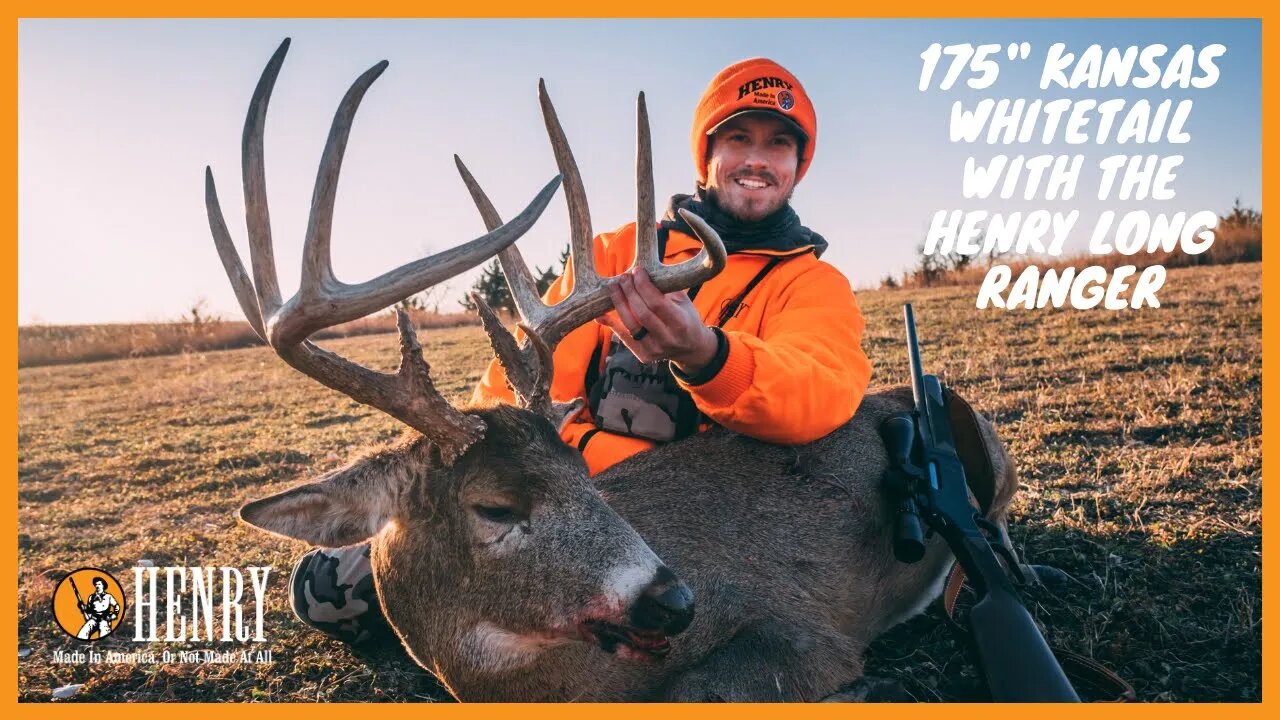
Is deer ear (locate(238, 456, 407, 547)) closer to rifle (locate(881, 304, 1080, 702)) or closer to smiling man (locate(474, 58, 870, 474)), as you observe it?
smiling man (locate(474, 58, 870, 474))

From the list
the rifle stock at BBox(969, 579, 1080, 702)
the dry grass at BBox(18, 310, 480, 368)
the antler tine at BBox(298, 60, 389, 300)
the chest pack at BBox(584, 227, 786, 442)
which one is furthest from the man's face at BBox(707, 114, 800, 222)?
the dry grass at BBox(18, 310, 480, 368)

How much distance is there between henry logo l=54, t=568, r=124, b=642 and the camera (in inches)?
184

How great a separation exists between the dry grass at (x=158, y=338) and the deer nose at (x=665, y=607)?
59.6 feet

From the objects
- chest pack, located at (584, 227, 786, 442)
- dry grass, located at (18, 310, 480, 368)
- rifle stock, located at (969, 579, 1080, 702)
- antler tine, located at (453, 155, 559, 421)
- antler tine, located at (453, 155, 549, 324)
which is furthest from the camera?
dry grass, located at (18, 310, 480, 368)

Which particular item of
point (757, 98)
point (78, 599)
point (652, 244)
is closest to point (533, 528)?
point (652, 244)

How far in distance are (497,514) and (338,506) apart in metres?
0.55

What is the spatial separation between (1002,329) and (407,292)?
31.5ft

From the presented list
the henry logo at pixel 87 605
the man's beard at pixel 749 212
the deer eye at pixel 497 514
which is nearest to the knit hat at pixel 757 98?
the man's beard at pixel 749 212

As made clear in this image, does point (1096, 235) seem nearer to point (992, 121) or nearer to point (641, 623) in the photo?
point (992, 121)

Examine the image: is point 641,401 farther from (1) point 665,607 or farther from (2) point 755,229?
(1) point 665,607

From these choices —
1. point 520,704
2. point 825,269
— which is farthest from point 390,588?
point 825,269

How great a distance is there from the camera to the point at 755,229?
15.0 feet

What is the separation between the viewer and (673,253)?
4.51m

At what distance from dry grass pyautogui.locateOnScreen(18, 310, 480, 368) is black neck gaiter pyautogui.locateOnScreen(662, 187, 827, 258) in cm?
1632
